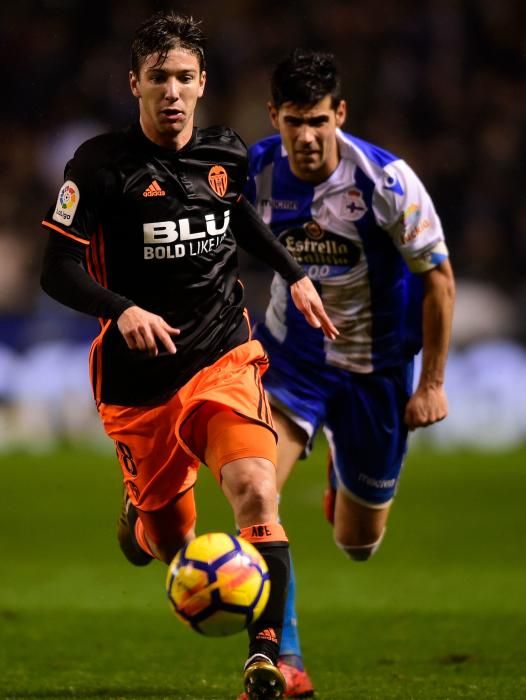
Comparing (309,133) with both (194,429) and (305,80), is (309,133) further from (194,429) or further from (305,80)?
(194,429)

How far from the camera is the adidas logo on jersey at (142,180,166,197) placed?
5320 mm

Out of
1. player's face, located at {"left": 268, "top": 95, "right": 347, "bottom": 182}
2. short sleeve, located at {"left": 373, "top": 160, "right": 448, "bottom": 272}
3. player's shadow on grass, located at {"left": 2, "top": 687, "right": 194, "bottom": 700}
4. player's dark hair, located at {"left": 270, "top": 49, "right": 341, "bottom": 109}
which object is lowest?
player's shadow on grass, located at {"left": 2, "top": 687, "right": 194, "bottom": 700}

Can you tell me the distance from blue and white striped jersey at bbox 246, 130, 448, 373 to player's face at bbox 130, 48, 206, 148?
1328mm

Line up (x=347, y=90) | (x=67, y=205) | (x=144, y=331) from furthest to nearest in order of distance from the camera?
1. (x=347, y=90)
2. (x=67, y=205)
3. (x=144, y=331)

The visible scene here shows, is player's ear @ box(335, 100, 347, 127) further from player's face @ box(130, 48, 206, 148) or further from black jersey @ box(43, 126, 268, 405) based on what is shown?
player's face @ box(130, 48, 206, 148)

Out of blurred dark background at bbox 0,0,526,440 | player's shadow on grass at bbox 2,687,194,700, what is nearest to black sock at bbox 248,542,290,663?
player's shadow on grass at bbox 2,687,194,700

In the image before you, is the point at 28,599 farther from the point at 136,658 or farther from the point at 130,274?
the point at 130,274

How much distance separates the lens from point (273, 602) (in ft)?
16.5

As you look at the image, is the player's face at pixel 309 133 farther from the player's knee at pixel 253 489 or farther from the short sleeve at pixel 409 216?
the player's knee at pixel 253 489

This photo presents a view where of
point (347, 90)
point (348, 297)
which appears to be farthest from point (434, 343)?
point (347, 90)

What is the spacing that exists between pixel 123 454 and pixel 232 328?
27.0 inches

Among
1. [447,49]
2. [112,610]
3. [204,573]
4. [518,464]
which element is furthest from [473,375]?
[204,573]

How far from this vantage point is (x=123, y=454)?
5.80 meters

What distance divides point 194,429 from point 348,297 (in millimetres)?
1636
